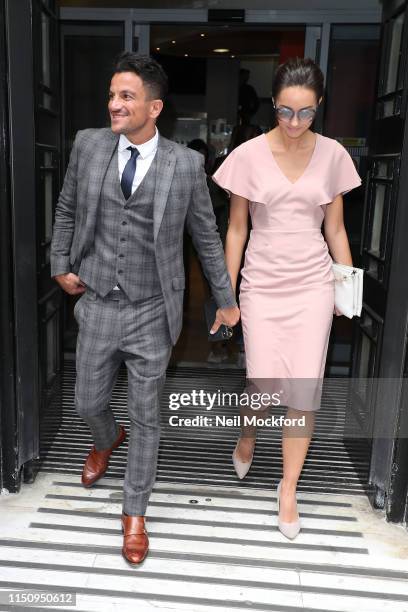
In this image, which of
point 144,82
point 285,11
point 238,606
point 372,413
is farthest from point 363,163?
point 238,606

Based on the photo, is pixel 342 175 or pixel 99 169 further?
pixel 342 175

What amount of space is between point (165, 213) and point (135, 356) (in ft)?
1.89

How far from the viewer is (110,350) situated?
2.51 meters

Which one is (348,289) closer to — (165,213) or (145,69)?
(165,213)

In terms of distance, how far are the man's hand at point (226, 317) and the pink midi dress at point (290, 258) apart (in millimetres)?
92

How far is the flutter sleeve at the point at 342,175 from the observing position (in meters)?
2.63

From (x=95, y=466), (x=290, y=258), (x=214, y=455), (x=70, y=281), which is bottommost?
(x=214, y=455)

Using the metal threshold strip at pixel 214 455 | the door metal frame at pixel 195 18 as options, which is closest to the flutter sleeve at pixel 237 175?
the metal threshold strip at pixel 214 455

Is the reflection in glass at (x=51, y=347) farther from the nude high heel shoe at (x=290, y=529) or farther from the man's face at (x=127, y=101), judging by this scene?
the nude high heel shoe at (x=290, y=529)

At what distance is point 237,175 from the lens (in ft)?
8.70

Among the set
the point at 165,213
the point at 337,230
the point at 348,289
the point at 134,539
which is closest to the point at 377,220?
the point at 337,230

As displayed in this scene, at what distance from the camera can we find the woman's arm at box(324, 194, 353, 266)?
8.85 feet

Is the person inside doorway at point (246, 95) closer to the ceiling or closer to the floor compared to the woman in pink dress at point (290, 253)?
closer to the ceiling

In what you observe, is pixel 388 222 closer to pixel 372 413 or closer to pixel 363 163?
pixel 372 413
